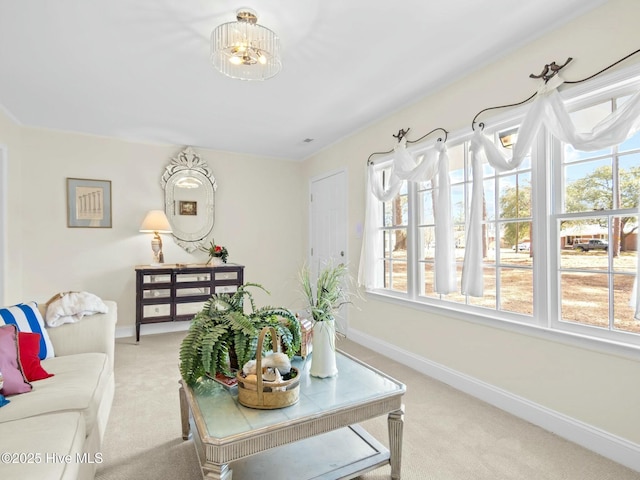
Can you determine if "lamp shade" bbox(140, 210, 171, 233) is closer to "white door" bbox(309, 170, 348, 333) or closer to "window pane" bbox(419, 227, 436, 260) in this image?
"white door" bbox(309, 170, 348, 333)

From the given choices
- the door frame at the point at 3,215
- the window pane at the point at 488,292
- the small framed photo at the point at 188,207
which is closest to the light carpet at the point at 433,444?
the window pane at the point at 488,292

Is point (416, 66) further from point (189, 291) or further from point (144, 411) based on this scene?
point (189, 291)

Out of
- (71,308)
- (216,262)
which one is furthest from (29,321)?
(216,262)

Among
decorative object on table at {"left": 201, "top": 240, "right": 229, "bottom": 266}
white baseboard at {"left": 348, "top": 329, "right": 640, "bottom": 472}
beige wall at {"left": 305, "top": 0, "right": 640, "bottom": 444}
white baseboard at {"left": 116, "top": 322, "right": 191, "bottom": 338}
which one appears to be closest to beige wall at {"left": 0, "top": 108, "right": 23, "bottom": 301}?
white baseboard at {"left": 116, "top": 322, "right": 191, "bottom": 338}

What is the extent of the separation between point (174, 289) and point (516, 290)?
3.55 m

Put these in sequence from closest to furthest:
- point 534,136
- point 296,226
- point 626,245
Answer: point 626,245, point 534,136, point 296,226

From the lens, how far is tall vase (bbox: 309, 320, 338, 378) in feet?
5.55

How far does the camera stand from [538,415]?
2170 mm

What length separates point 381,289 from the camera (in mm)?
3703

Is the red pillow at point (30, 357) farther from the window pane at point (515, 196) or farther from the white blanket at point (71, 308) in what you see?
the window pane at point (515, 196)

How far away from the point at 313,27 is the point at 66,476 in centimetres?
243

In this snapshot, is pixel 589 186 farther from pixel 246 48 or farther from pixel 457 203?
pixel 246 48

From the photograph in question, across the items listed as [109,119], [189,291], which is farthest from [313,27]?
[189,291]

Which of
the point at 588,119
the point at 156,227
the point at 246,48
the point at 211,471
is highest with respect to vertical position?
the point at 246,48
